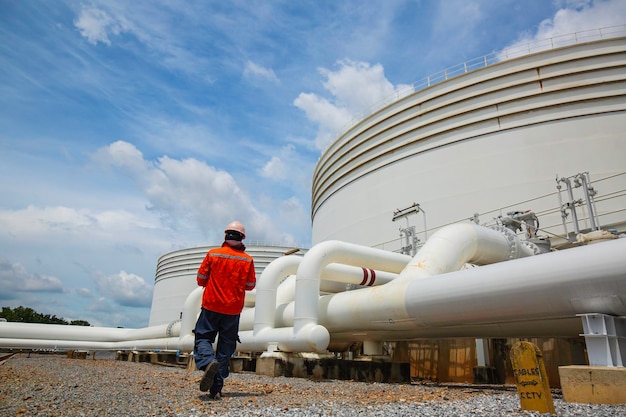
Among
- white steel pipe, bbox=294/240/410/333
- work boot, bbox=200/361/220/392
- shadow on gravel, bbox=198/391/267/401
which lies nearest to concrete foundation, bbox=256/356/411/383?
white steel pipe, bbox=294/240/410/333

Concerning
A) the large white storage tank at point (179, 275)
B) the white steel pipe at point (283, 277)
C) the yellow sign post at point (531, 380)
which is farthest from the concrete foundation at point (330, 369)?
the large white storage tank at point (179, 275)

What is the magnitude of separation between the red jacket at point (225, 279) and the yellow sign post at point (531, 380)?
2.64m

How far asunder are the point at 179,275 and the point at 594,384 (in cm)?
3545

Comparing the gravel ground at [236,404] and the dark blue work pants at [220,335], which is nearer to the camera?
the gravel ground at [236,404]

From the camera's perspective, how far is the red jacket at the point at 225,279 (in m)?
4.30

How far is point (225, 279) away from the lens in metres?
4.36

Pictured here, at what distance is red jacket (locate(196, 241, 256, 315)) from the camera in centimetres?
430

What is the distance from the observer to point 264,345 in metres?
8.48

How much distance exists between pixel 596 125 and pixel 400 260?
916 cm

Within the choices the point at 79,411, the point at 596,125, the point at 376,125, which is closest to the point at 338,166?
the point at 376,125

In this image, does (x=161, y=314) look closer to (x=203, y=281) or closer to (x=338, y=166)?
(x=338, y=166)

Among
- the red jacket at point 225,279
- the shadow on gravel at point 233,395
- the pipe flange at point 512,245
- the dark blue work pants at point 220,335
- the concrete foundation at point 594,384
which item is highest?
the pipe flange at point 512,245

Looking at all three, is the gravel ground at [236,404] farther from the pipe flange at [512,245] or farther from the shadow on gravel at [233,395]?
the pipe flange at [512,245]

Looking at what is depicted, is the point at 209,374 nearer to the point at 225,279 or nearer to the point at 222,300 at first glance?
the point at 222,300
